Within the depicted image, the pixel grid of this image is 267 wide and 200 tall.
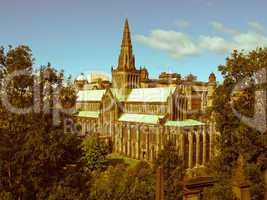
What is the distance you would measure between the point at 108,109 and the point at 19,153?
188 feet

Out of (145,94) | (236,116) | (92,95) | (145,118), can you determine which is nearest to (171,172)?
(236,116)

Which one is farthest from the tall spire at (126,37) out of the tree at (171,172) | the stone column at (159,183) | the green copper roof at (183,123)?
the stone column at (159,183)

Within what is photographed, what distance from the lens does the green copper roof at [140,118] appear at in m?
61.6

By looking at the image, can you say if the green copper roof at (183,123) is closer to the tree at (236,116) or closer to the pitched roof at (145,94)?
the pitched roof at (145,94)

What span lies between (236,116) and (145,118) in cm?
4271

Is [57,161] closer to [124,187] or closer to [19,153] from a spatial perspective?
[19,153]

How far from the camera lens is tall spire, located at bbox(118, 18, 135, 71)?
79.1 metres

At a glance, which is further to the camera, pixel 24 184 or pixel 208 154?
pixel 208 154

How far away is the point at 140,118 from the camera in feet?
218

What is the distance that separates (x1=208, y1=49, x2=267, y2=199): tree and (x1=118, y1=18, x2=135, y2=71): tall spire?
57.1 metres

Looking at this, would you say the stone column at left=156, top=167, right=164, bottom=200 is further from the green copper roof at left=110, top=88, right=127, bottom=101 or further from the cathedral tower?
the cathedral tower

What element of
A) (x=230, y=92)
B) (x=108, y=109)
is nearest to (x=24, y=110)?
(x=230, y=92)

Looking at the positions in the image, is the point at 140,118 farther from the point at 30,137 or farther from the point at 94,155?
the point at 30,137

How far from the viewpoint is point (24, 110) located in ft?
57.0
